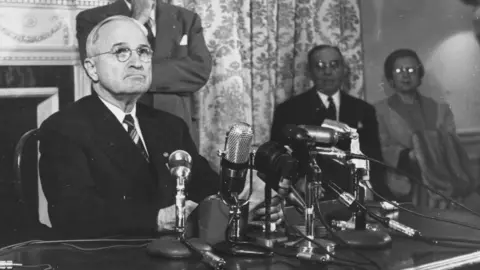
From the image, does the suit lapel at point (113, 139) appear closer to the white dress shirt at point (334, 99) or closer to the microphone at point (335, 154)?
the microphone at point (335, 154)

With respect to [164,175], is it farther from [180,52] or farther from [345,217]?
[345,217]

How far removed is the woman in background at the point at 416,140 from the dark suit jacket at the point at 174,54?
1.13 metres

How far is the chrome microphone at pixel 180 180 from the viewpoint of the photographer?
172cm

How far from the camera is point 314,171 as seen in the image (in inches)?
72.2

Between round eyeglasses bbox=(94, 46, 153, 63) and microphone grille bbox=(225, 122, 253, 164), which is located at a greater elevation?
round eyeglasses bbox=(94, 46, 153, 63)

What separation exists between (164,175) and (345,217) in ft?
2.09

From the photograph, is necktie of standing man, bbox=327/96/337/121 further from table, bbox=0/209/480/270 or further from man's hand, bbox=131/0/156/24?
table, bbox=0/209/480/270

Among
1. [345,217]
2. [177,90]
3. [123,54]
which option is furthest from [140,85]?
[345,217]

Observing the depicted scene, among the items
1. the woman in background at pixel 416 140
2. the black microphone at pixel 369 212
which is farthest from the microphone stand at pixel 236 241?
the woman in background at pixel 416 140

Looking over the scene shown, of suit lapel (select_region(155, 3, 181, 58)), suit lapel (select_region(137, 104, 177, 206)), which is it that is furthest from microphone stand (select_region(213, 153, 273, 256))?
suit lapel (select_region(155, 3, 181, 58))

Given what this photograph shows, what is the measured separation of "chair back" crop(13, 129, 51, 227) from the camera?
7.73 ft

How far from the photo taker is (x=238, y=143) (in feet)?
5.82

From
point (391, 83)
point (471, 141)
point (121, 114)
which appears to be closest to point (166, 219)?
point (121, 114)

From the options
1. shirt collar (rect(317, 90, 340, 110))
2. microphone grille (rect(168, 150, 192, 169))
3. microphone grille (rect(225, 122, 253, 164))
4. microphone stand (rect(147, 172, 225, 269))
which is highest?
shirt collar (rect(317, 90, 340, 110))
